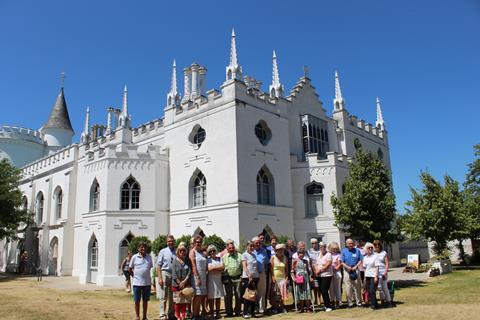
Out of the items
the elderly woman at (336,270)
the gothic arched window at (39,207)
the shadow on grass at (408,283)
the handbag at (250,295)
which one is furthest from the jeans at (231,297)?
the gothic arched window at (39,207)

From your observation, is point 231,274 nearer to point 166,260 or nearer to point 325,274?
point 166,260

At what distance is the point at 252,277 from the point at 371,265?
3480 millimetres

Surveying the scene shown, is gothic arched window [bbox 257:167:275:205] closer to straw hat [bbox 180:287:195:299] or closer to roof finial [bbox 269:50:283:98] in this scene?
roof finial [bbox 269:50:283:98]

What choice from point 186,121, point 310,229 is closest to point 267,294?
point 310,229

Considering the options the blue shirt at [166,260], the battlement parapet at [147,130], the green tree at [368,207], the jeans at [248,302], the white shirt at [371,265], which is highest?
the battlement parapet at [147,130]

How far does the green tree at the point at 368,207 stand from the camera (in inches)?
706

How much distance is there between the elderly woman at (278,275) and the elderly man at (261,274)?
→ 1.30ft

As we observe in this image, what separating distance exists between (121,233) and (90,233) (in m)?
2.46

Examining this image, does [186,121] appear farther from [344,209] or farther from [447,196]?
[447,196]

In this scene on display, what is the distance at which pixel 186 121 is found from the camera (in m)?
26.0

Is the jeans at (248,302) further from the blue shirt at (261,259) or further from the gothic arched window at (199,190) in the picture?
the gothic arched window at (199,190)

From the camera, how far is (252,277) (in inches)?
424

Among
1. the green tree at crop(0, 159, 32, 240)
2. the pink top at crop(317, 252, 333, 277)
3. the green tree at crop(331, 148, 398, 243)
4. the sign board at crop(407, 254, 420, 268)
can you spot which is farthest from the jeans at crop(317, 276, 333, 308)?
the green tree at crop(0, 159, 32, 240)

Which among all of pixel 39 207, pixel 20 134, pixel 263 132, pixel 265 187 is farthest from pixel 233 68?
pixel 20 134
